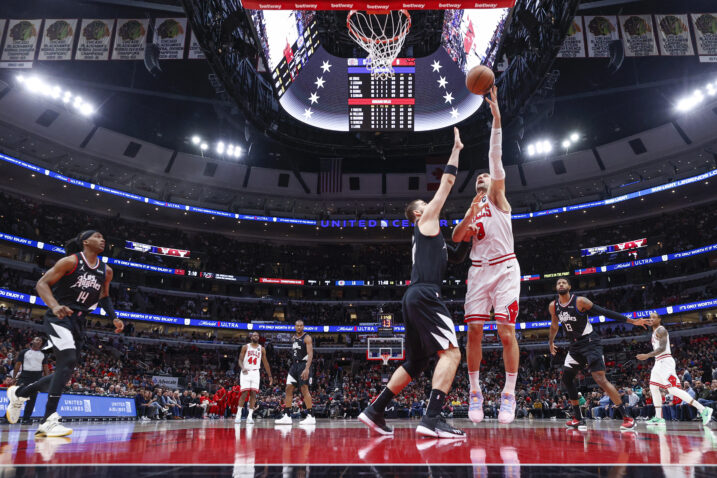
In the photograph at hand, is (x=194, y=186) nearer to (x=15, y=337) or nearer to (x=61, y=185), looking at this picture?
(x=61, y=185)

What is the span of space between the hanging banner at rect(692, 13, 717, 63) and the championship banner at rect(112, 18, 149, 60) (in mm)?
17600

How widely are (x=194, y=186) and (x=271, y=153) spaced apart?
5907 mm

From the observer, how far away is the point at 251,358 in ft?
35.4

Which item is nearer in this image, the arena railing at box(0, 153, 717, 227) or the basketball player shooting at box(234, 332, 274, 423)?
the basketball player shooting at box(234, 332, 274, 423)

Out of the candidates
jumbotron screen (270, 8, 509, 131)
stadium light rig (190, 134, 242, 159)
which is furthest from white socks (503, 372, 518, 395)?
stadium light rig (190, 134, 242, 159)

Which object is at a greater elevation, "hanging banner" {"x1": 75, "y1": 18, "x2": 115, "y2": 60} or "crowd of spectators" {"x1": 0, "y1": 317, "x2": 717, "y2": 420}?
"hanging banner" {"x1": 75, "y1": 18, "x2": 115, "y2": 60}

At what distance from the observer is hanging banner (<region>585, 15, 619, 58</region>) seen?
632 inches

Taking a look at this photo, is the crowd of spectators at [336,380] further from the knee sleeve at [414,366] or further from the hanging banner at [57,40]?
the knee sleeve at [414,366]

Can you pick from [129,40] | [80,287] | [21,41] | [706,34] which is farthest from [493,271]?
[21,41]

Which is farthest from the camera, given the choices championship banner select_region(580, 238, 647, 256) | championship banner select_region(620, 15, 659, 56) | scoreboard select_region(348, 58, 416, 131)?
championship banner select_region(580, 238, 647, 256)

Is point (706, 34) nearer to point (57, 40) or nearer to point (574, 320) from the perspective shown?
point (574, 320)

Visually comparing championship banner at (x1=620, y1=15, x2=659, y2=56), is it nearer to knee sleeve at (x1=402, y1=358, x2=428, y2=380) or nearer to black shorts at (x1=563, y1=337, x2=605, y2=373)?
black shorts at (x1=563, y1=337, x2=605, y2=373)

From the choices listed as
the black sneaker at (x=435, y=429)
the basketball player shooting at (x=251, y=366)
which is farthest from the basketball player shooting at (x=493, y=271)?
the basketball player shooting at (x=251, y=366)

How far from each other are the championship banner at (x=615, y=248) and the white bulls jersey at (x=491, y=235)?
32227 millimetres
